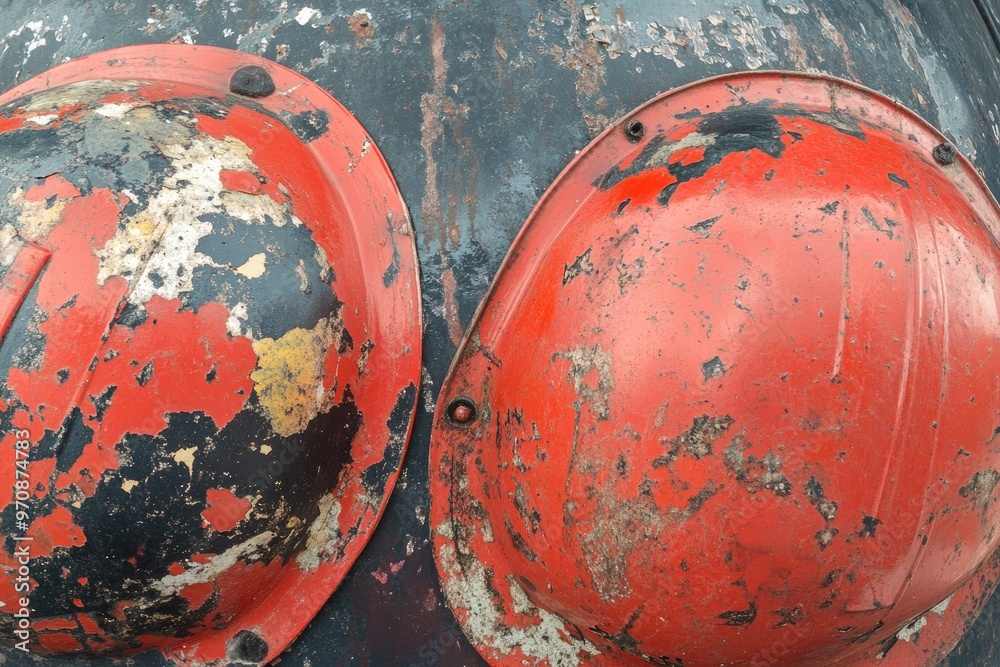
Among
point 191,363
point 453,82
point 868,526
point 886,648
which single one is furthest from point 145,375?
point 886,648

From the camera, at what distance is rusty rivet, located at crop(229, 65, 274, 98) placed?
1291 mm

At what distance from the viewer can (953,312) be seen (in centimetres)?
99

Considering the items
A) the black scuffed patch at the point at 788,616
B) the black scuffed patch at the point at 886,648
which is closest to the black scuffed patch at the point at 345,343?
the black scuffed patch at the point at 788,616

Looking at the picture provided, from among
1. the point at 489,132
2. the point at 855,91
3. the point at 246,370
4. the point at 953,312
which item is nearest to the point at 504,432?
the point at 246,370

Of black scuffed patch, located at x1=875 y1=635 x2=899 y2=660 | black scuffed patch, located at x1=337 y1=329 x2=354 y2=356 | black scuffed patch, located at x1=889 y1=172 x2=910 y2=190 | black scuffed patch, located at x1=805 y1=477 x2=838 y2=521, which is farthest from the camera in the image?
black scuffed patch, located at x1=875 y1=635 x2=899 y2=660

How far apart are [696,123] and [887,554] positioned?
65cm

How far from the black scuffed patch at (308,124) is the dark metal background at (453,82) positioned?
0.18ft

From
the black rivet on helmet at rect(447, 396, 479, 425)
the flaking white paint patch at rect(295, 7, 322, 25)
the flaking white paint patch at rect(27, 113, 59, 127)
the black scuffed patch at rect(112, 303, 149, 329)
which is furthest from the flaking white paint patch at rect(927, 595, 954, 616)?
the flaking white paint patch at rect(27, 113, 59, 127)

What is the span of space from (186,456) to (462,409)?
38cm

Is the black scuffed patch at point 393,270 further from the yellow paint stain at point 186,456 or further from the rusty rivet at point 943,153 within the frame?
the rusty rivet at point 943,153

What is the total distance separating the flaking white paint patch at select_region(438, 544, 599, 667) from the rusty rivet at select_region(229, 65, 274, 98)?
2.53 feet

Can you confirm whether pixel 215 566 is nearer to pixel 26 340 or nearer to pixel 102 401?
pixel 102 401

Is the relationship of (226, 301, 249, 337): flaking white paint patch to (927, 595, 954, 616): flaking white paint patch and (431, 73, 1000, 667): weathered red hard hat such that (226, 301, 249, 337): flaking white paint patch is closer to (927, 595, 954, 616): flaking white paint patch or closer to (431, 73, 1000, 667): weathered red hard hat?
(431, 73, 1000, 667): weathered red hard hat

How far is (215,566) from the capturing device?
1100 millimetres
